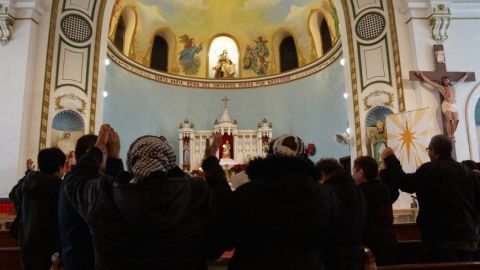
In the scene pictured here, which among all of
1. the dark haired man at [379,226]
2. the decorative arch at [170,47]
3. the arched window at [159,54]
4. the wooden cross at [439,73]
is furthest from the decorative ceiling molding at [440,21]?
the arched window at [159,54]

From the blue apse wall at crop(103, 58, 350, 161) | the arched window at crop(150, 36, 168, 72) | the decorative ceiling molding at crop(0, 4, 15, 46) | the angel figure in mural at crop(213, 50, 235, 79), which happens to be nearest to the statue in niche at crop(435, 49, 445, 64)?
the blue apse wall at crop(103, 58, 350, 161)

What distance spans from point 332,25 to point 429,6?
174 inches

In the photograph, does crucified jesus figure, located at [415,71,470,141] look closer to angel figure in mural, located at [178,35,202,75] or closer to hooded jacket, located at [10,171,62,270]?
hooded jacket, located at [10,171,62,270]

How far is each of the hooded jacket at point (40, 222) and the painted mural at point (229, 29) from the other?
35.1ft

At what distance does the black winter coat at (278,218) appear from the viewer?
70.2 inches

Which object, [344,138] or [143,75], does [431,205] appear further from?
[143,75]

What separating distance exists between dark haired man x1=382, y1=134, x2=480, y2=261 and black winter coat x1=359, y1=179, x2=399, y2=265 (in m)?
0.33

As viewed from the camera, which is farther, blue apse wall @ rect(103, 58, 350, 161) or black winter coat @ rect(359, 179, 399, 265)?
blue apse wall @ rect(103, 58, 350, 161)

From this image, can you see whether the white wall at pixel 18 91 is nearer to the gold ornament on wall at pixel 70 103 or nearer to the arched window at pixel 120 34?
the gold ornament on wall at pixel 70 103

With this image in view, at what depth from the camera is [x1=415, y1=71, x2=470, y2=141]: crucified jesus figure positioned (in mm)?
7203

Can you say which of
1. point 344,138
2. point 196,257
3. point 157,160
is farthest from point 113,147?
point 344,138

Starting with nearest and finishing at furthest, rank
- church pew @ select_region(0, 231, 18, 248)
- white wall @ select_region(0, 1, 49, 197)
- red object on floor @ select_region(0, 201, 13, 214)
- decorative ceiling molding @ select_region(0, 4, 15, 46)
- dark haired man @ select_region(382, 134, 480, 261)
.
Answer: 1. dark haired man @ select_region(382, 134, 480, 261)
2. church pew @ select_region(0, 231, 18, 248)
3. red object on floor @ select_region(0, 201, 13, 214)
4. white wall @ select_region(0, 1, 49, 197)
5. decorative ceiling molding @ select_region(0, 4, 15, 46)

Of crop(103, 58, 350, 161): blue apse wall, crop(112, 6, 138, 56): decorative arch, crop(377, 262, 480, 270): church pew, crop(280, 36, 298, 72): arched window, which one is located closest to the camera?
crop(377, 262, 480, 270): church pew

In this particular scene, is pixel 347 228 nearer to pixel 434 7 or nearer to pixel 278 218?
pixel 278 218
